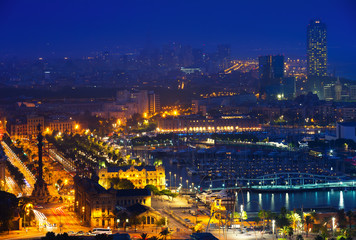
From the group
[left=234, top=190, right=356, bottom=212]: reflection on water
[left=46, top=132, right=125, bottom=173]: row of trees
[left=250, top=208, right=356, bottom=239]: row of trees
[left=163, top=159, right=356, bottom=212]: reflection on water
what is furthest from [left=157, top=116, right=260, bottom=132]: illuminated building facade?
[left=250, top=208, right=356, bottom=239]: row of trees

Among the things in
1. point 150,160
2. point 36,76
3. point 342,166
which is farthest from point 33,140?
point 36,76

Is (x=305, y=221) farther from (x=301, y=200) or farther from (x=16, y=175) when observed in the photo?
(x=16, y=175)

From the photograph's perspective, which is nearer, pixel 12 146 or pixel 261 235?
pixel 261 235

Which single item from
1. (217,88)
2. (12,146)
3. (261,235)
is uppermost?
(217,88)

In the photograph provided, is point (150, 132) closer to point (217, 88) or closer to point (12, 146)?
point (12, 146)

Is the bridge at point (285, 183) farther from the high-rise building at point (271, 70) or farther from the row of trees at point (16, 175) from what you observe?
the high-rise building at point (271, 70)
